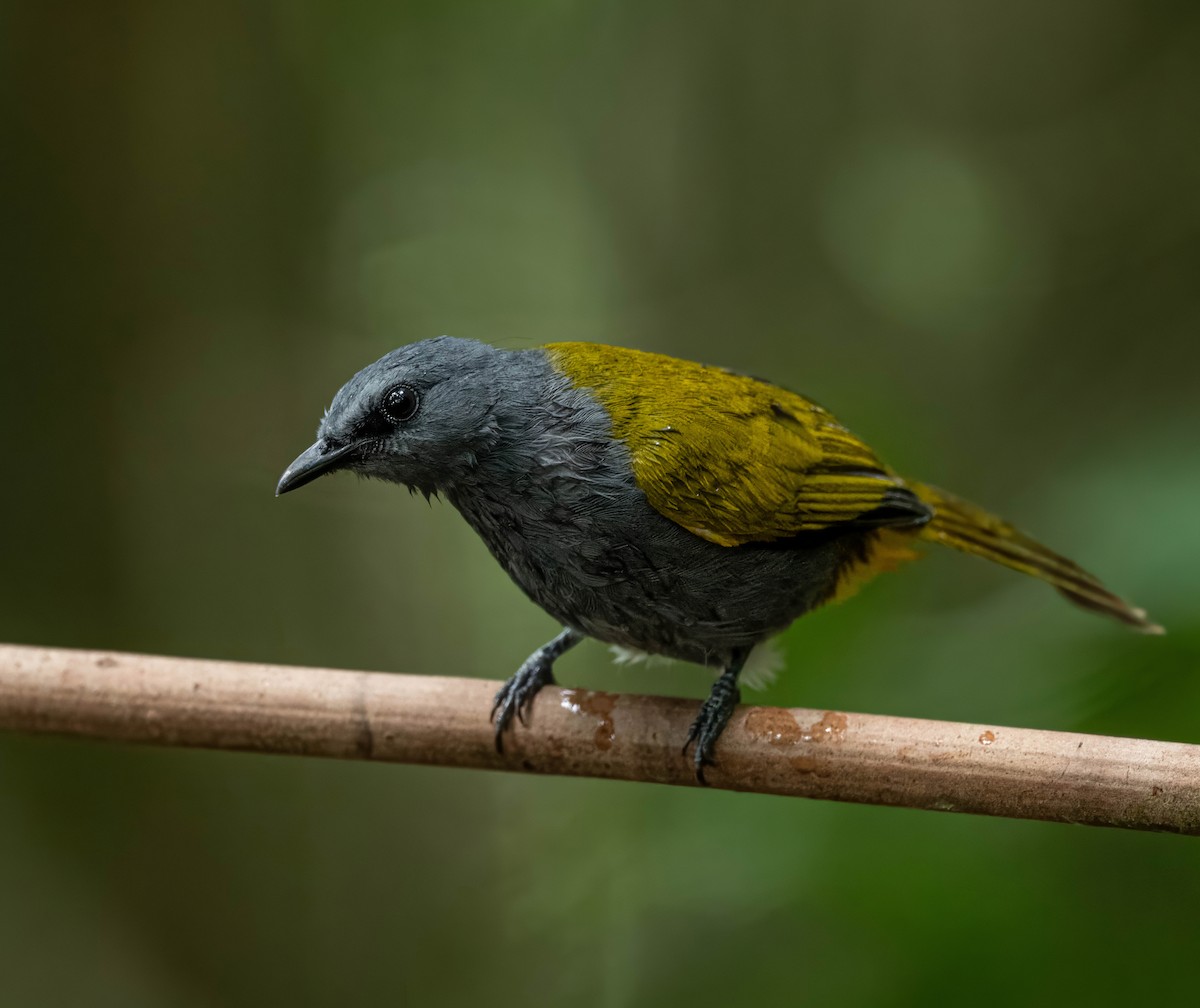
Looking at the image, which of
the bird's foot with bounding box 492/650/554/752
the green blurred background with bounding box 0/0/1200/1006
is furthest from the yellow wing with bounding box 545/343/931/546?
the bird's foot with bounding box 492/650/554/752

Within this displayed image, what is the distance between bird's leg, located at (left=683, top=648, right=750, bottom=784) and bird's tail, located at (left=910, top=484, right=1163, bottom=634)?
0.85 m

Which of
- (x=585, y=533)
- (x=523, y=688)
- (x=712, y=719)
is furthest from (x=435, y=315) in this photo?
(x=712, y=719)

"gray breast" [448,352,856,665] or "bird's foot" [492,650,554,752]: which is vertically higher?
"gray breast" [448,352,856,665]

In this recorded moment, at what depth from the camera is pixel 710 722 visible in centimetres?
302

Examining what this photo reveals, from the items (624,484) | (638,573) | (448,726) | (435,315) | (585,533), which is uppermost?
(624,484)

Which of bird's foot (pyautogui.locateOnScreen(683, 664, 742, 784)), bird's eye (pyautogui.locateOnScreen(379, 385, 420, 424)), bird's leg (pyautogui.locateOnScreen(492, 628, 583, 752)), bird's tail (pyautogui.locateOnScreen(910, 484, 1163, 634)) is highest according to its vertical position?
bird's eye (pyautogui.locateOnScreen(379, 385, 420, 424))

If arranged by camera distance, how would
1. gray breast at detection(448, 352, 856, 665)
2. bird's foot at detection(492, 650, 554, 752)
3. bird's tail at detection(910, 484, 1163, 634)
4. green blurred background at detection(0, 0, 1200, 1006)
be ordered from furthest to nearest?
1. green blurred background at detection(0, 0, 1200, 1006)
2. bird's tail at detection(910, 484, 1163, 634)
3. bird's foot at detection(492, 650, 554, 752)
4. gray breast at detection(448, 352, 856, 665)

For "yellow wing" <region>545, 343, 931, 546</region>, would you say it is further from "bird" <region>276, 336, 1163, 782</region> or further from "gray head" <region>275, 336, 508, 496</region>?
"gray head" <region>275, 336, 508, 496</region>

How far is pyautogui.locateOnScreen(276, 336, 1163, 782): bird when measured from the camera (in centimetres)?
287

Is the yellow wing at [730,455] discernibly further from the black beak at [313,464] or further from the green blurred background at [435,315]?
the black beak at [313,464]

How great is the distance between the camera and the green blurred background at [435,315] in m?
→ 5.05

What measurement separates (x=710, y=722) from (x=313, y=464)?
1.20 meters

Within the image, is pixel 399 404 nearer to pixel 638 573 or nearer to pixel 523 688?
pixel 638 573

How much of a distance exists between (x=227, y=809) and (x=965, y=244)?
4.59 m
